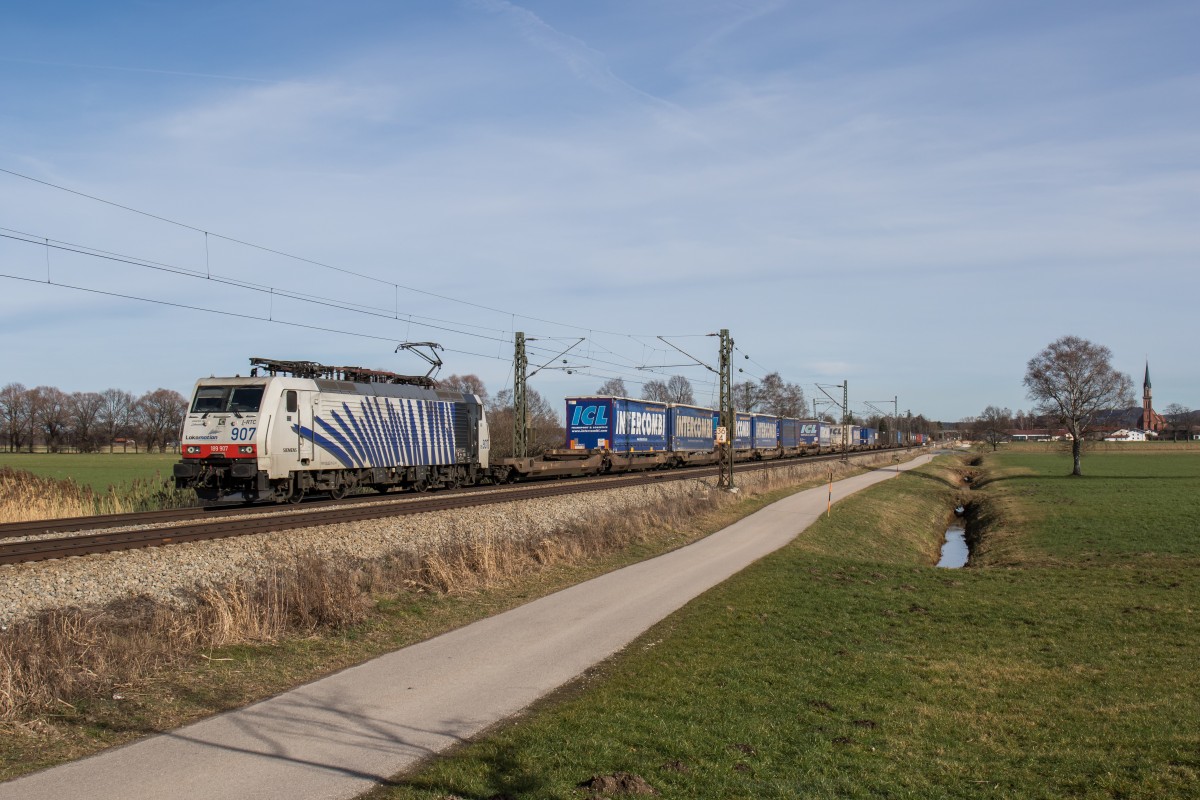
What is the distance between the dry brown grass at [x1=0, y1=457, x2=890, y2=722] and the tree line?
275ft

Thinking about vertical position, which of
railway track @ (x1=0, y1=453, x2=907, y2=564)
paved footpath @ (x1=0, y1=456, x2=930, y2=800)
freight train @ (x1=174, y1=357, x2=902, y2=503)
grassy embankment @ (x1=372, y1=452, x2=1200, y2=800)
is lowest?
grassy embankment @ (x1=372, y1=452, x2=1200, y2=800)

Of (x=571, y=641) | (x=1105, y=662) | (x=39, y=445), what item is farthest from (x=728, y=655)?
(x=39, y=445)

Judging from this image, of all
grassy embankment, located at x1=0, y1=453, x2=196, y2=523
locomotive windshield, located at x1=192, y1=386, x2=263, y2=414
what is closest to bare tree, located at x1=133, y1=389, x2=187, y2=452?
grassy embankment, located at x1=0, y1=453, x2=196, y2=523

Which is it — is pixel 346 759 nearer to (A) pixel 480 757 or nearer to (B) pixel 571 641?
(A) pixel 480 757

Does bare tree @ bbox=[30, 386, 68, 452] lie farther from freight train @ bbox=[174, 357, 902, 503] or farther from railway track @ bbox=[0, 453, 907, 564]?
railway track @ bbox=[0, 453, 907, 564]

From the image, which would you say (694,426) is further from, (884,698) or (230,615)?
(884,698)

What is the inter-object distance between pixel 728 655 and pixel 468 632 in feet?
10.9

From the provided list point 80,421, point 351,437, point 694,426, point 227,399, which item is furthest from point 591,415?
point 80,421

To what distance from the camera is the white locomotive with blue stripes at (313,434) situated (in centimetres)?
→ 2267

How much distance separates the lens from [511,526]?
838 inches

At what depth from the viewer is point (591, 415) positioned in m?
43.9

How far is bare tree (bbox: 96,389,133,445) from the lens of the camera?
101500mm

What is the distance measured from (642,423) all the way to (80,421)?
81071 mm

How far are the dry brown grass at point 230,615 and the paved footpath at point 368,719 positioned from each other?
61.9 inches
